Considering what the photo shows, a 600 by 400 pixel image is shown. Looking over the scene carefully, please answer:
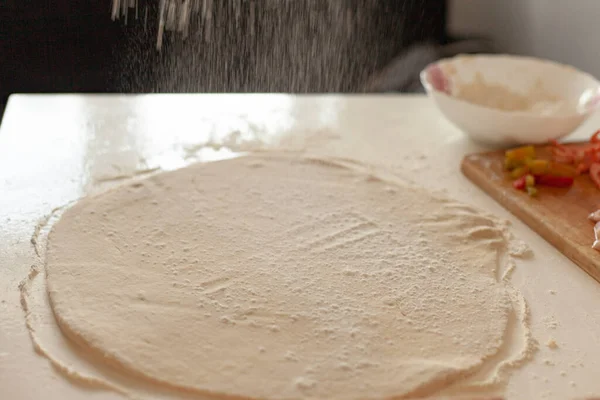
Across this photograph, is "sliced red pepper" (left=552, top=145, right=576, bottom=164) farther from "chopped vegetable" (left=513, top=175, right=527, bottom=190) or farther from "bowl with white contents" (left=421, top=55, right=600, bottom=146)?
"chopped vegetable" (left=513, top=175, right=527, bottom=190)

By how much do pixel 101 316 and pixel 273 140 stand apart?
2.76ft

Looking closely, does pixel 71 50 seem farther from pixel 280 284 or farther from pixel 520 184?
pixel 520 184

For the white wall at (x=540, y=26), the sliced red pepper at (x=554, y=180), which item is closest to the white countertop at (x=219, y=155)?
the sliced red pepper at (x=554, y=180)

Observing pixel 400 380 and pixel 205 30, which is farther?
pixel 205 30

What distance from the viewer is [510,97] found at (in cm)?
197

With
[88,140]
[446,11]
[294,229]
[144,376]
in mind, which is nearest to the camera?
[144,376]

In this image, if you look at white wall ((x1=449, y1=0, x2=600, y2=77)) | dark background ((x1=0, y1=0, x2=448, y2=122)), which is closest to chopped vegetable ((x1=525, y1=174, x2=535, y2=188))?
dark background ((x1=0, y1=0, x2=448, y2=122))

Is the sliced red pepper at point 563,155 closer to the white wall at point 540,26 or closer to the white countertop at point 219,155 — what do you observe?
the white countertop at point 219,155

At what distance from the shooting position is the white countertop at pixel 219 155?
1.04 metres

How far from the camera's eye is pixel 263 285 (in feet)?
3.91

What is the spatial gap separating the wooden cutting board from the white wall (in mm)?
1413

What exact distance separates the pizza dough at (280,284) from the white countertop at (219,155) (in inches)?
2.8

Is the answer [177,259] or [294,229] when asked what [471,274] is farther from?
[177,259]

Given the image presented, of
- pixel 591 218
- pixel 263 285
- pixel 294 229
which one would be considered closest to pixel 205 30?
pixel 294 229
